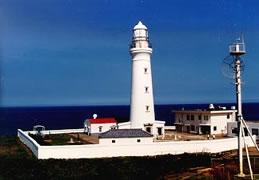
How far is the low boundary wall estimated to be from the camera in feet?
82.8

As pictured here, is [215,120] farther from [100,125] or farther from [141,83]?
[100,125]

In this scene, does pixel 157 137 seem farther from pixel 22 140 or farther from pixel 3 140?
pixel 3 140

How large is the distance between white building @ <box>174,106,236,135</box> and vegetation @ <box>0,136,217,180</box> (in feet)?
28.5

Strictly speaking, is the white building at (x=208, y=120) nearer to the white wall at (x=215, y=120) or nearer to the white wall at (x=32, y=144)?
the white wall at (x=215, y=120)

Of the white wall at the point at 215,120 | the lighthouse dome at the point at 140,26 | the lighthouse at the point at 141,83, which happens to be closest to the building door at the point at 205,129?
the white wall at the point at 215,120

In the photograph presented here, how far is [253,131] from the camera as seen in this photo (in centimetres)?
3256

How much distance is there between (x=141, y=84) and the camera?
33500mm

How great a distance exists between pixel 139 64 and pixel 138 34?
105 inches

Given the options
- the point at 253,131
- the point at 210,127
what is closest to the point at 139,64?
the point at 210,127

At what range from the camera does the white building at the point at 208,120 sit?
35000 millimetres

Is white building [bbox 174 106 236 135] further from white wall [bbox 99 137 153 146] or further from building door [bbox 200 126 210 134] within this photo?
white wall [bbox 99 137 153 146]

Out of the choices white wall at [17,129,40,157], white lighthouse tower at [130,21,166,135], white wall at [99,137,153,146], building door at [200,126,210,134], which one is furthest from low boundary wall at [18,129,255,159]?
white lighthouse tower at [130,21,166,135]

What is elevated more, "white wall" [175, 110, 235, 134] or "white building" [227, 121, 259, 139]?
"white wall" [175, 110, 235, 134]

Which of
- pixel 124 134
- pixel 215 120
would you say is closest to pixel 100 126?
pixel 124 134
